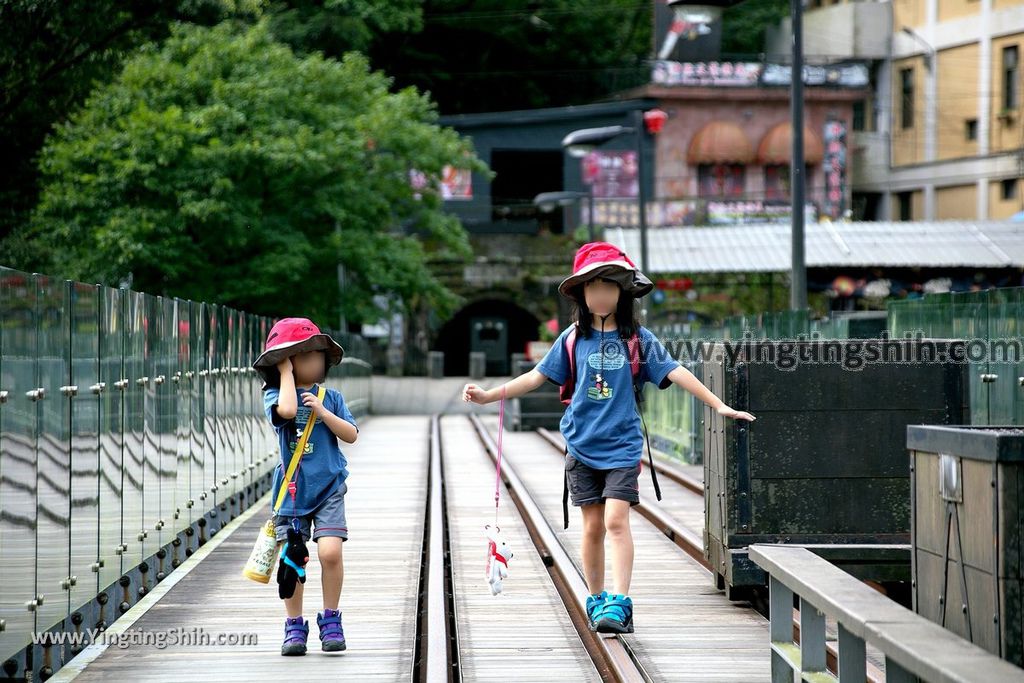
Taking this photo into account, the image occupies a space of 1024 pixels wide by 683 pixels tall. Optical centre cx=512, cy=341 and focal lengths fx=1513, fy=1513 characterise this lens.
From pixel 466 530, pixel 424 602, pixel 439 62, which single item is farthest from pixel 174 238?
pixel 439 62

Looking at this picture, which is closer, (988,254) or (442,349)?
(988,254)

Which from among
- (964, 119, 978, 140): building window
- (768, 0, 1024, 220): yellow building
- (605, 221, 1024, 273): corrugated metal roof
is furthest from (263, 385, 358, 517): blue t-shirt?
(964, 119, 978, 140): building window

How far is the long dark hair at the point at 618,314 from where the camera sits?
24.0 feet

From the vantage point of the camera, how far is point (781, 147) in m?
54.6

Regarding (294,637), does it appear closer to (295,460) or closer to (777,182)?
(295,460)

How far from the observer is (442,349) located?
190 ft

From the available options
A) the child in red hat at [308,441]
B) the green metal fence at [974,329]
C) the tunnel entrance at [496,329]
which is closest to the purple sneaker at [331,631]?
the child in red hat at [308,441]

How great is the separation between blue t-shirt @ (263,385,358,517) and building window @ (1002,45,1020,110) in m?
48.5

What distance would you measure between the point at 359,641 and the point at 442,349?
50.5 metres

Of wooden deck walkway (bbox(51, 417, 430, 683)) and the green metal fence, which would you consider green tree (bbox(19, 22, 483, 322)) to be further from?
wooden deck walkway (bbox(51, 417, 430, 683))

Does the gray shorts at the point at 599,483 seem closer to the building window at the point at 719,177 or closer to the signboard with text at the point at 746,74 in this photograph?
the building window at the point at 719,177

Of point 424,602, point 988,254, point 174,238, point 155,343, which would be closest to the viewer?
point 424,602

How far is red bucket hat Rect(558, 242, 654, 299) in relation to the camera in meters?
7.13

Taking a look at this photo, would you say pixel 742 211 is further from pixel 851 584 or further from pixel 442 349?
pixel 851 584
